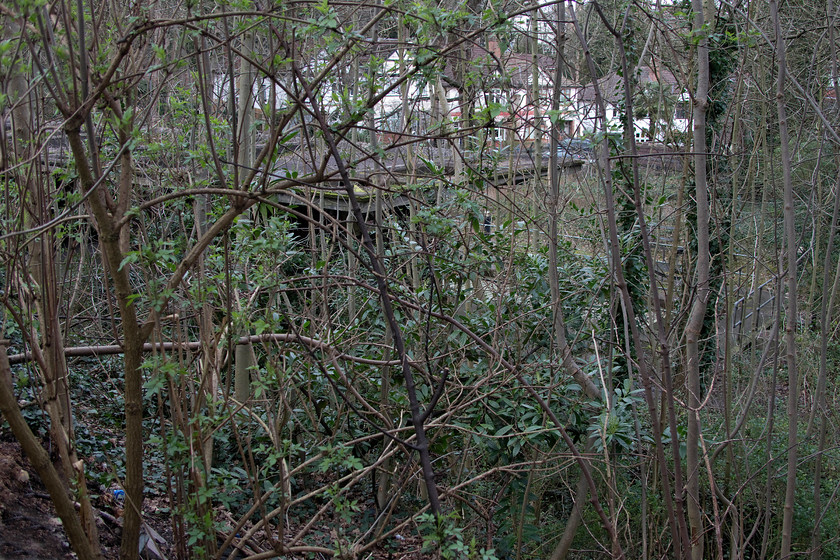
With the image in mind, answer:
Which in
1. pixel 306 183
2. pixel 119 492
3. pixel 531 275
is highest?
pixel 306 183

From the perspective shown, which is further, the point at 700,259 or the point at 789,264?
the point at 789,264

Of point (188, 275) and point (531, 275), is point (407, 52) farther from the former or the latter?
point (531, 275)

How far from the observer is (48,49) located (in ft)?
6.10

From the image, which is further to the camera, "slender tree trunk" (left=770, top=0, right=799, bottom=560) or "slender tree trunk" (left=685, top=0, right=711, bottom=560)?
"slender tree trunk" (left=770, top=0, right=799, bottom=560)

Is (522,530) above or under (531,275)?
under

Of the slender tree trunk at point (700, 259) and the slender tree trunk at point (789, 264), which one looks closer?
the slender tree trunk at point (700, 259)

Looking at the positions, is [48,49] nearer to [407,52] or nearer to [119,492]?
[407,52]

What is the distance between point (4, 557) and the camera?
9.32 feet

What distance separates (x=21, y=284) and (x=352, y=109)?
1552 mm

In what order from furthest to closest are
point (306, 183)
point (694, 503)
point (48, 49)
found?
point (694, 503)
point (306, 183)
point (48, 49)

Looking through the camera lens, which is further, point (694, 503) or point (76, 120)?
point (694, 503)

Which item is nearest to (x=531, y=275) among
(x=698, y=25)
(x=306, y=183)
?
(x=698, y=25)

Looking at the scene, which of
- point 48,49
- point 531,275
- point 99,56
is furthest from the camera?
point 531,275

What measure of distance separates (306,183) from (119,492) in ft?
8.45
